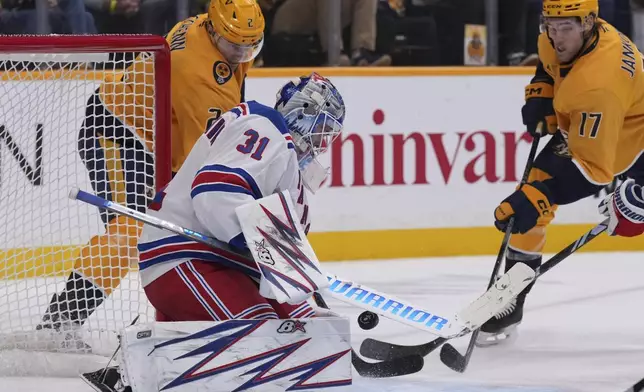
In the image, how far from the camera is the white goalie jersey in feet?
7.57

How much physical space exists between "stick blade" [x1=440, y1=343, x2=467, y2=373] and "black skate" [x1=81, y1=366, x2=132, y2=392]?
104 cm

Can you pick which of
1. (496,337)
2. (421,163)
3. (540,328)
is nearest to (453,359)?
(496,337)

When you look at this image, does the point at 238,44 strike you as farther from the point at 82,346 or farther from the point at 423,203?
the point at 423,203

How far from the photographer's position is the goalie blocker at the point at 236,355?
2287 mm

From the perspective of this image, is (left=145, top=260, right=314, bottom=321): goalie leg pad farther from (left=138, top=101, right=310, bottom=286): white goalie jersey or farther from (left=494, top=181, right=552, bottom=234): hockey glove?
(left=494, top=181, right=552, bottom=234): hockey glove

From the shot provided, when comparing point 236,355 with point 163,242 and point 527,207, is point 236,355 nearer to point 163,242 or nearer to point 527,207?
point 163,242

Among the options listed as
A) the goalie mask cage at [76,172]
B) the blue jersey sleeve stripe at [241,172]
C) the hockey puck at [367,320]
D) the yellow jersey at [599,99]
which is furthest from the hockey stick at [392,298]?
the goalie mask cage at [76,172]

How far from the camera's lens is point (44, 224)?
330cm

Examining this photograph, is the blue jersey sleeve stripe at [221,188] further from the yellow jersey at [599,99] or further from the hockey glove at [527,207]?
the yellow jersey at [599,99]

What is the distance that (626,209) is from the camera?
128 inches

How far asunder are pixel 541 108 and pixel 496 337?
0.74 meters

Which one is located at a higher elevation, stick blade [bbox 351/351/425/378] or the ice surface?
stick blade [bbox 351/351/425/378]

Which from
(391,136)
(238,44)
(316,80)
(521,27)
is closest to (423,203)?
(391,136)

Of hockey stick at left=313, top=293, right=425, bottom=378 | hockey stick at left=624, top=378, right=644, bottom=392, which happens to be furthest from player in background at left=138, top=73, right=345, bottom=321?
hockey stick at left=624, top=378, right=644, bottom=392
